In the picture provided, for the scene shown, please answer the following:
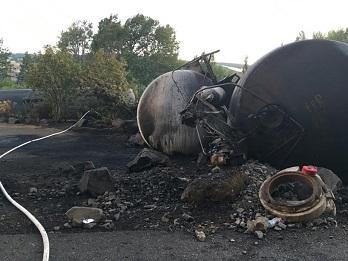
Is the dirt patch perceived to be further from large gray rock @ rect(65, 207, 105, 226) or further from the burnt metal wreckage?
the burnt metal wreckage

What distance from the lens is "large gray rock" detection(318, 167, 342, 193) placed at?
671 centimetres

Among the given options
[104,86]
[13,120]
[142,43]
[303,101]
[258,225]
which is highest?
[142,43]

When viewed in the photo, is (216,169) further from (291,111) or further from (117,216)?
(117,216)

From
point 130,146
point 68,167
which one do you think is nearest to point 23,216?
point 68,167

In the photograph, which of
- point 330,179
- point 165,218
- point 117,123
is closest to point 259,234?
point 165,218

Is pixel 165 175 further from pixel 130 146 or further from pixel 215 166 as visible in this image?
pixel 130 146

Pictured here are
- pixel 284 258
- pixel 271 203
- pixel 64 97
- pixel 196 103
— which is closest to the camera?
pixel 284 258

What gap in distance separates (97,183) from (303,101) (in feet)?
11.5

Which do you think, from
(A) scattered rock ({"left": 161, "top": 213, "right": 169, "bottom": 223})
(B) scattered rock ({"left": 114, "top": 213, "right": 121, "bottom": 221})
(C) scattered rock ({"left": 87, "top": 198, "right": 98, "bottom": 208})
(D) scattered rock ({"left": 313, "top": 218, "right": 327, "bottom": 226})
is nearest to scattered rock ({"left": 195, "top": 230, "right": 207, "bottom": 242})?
(A) scattered rock ({"left": 161, "top": 213, "right": 169, "bottom": 223})

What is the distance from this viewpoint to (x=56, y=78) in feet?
61.3

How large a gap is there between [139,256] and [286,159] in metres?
3.61

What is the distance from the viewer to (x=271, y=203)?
6.00 m

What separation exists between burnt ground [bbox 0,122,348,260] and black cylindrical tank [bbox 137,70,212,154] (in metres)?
0.42

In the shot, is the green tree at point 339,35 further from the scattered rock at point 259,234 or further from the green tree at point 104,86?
the scattered rock at point 259,234
